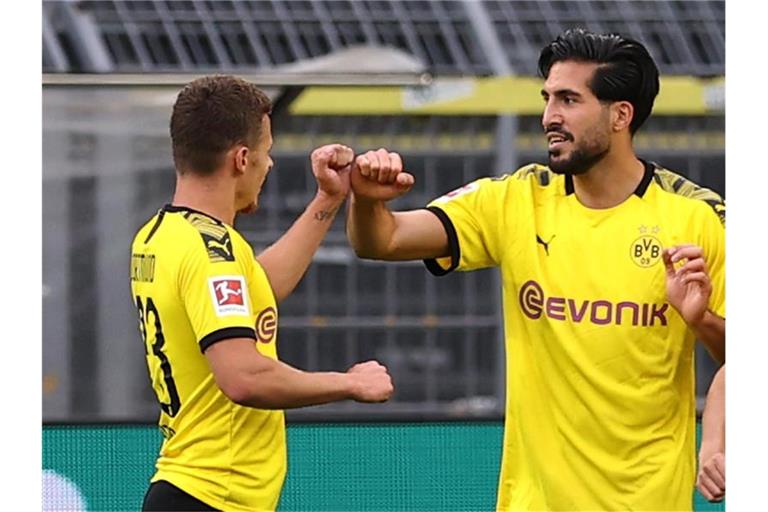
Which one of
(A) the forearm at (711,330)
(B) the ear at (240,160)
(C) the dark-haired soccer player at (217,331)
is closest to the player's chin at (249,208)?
(C) the dark-haired soccer player at (217,331)

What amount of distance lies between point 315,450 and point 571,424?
161 centimetres

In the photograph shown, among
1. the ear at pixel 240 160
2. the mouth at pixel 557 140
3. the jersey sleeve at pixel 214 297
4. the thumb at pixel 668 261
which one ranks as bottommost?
the jersey sleeve at pixel 214 297

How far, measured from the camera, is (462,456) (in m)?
5.63

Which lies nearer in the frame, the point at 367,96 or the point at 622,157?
the point at 622,157

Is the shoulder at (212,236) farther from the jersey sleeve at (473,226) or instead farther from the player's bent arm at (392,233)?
the jersey sleeve at (473,226)

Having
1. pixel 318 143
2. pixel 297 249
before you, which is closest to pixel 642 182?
pixel 297 249

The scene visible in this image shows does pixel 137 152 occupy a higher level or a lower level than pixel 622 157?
higher

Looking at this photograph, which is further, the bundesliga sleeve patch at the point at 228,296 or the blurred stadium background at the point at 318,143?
the blurred stadium background at the point at 318,143

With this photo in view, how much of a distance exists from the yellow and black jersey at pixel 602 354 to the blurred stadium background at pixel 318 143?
472 centimetres

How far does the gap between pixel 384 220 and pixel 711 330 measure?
828 mm

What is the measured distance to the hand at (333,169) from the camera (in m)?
4.26

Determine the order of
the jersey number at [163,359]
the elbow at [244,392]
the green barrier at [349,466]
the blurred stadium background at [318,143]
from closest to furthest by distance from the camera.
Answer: the elbow at [244,392], the jersey number at [163,359], the green barrier at [349,466], the blurred stadium background at [318,143]
